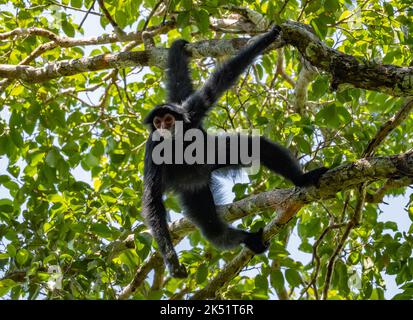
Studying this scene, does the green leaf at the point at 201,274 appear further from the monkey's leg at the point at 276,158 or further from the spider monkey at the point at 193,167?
the monkey's leg at the point at 276,158

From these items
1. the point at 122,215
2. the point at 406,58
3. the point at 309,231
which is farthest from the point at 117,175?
the point at 406,58

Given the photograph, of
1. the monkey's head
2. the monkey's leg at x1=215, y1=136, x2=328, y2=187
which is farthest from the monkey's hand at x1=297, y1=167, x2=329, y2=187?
the monkey's head

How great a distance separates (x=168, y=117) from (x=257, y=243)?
1846mm

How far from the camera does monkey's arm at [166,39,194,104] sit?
260 inches

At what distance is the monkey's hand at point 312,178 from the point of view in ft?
17.2

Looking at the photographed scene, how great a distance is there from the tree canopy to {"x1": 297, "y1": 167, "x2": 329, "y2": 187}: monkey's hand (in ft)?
0.36

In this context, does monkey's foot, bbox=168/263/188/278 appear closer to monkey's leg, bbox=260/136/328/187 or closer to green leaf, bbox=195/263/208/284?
green leaf, bbox=195/263/208/284

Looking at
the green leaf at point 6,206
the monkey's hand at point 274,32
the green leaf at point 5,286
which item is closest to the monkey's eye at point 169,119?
the monkey's hand at point 274,32

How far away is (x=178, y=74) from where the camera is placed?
22.3 ft

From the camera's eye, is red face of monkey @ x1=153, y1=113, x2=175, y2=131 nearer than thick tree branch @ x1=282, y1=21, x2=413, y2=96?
No

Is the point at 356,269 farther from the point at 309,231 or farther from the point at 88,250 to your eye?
the point at 88,250

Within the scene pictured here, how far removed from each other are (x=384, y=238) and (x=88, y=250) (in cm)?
332

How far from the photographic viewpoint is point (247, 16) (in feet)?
22.9
